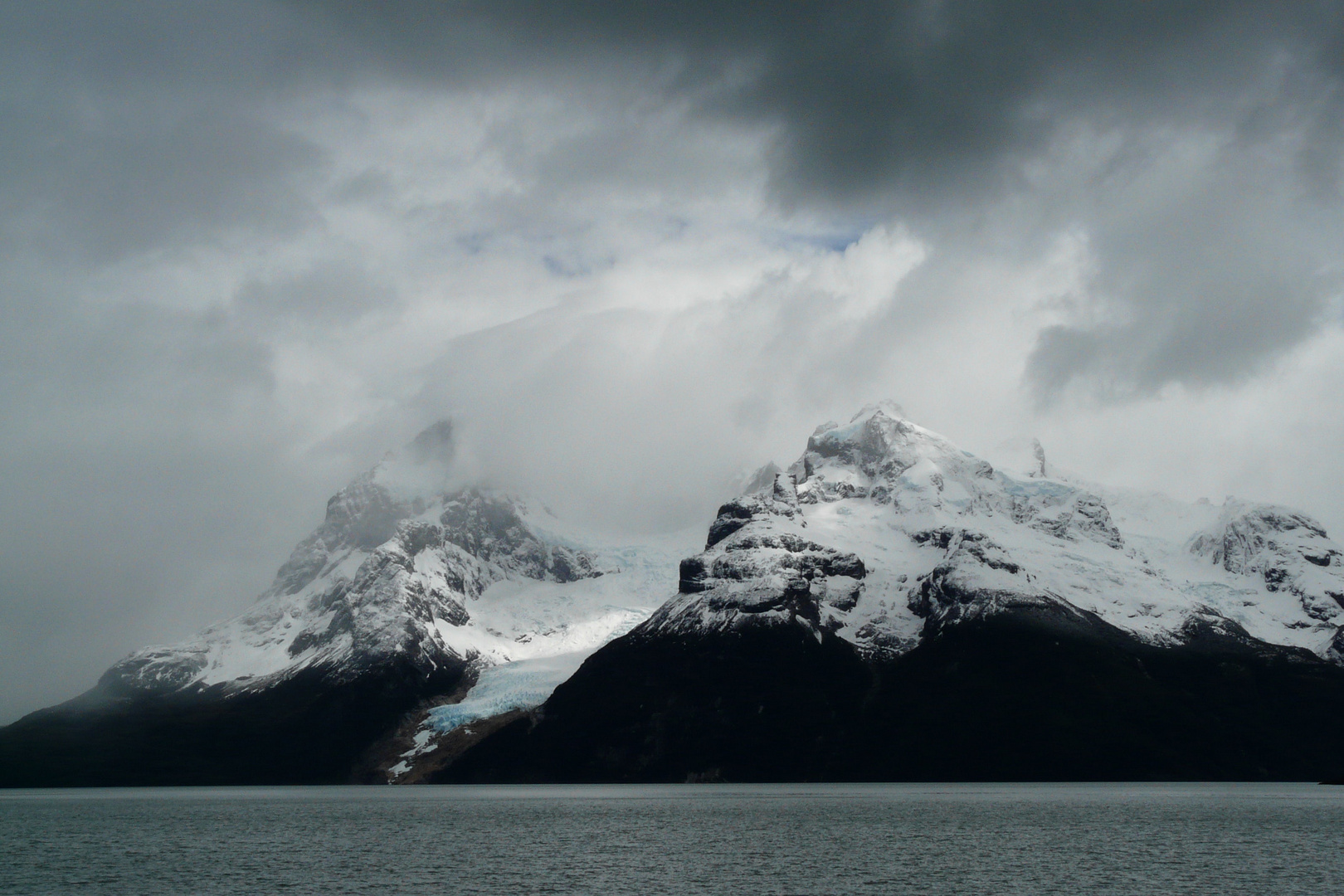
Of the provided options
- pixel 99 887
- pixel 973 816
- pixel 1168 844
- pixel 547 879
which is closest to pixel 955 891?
pixel 547 879

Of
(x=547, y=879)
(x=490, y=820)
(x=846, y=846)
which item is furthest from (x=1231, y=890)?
(x=490, y=820)

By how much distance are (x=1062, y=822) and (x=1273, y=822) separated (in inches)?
1094

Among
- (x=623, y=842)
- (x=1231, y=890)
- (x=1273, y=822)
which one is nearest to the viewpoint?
(x=1231, y=890)

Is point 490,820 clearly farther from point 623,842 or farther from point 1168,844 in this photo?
point 1168,844

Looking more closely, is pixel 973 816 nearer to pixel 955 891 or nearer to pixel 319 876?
pixel 955 891

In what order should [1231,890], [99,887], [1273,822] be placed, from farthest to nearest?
[1273,822] < [99,887] < [1231,890]

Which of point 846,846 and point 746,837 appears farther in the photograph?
point 746,837

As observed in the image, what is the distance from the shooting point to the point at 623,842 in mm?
150375

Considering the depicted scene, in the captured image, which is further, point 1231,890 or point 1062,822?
point 1062,822

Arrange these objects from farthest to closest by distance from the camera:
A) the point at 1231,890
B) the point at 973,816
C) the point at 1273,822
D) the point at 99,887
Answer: the point at 973,816, the point at 1273,822, the point at 99,887, the point at 1231,890

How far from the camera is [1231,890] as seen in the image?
10075 cm

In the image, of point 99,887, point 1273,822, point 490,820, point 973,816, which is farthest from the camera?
point 490,820

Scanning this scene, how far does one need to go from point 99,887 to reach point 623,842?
61.6 meters

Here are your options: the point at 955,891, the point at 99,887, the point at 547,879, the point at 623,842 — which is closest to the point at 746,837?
the point at 623,842
